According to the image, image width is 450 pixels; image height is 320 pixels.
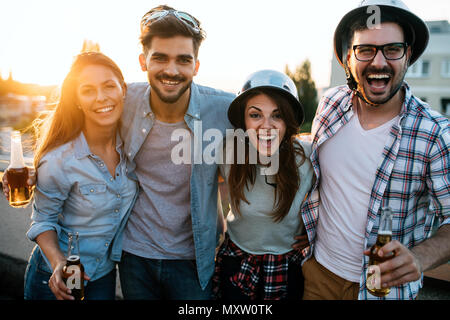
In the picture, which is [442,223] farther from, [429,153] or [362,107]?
[362,107]

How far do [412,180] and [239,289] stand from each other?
1.54m

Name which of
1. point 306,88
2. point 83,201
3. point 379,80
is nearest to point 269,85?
point 379,80

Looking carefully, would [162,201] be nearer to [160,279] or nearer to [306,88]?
[160,279]

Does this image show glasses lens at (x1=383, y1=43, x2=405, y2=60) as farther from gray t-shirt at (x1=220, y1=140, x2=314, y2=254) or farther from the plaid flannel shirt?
gray t-shirt at (x1=220, y1=140, x2=314, y2=254)

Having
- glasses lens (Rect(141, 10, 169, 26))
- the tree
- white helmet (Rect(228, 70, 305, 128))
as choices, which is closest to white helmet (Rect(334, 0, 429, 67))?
white helmet (Rect(228, 70, 305, 128))

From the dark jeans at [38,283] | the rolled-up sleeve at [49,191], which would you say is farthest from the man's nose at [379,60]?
the dark jeans at [38,283]

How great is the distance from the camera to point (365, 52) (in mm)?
2254

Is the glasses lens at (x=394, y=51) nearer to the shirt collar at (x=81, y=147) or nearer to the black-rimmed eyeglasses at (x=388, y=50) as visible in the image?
the black-rimmed eyeglasses at (x=388, y=50)

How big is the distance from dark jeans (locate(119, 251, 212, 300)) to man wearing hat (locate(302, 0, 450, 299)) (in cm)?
103

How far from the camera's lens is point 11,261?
4.74 metres

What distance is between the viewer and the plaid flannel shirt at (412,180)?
2061 mm

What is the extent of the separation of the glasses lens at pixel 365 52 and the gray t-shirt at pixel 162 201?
1.45 meters

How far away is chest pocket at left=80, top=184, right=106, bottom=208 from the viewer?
8.47ft
